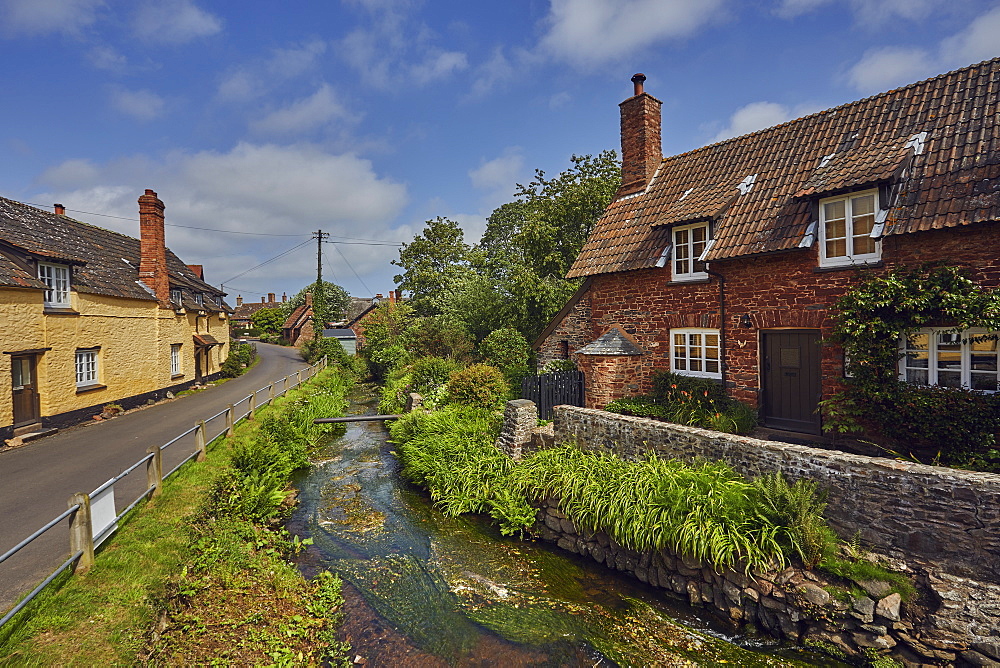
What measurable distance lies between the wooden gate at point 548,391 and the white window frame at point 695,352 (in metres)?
2.95

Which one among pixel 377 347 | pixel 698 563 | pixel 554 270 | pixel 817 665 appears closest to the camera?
pixel 817 665

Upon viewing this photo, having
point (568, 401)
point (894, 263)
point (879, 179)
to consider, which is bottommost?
point (568, 401)

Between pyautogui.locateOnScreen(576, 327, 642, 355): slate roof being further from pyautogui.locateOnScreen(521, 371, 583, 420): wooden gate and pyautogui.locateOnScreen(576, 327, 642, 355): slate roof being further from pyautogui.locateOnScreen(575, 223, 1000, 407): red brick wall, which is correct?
pyautogui.locateOnScreen(521, 371, 583, 420): wooden gate

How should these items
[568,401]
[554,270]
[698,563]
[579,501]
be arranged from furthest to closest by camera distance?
[554,270] → [568,401] → [579,501] → [698,563]

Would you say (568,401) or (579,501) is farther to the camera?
(568,401)

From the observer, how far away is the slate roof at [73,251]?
14.5m

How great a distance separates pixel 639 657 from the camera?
652cm

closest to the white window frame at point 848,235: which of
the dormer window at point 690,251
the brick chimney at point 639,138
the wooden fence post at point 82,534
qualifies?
the dormer window at point 690,251

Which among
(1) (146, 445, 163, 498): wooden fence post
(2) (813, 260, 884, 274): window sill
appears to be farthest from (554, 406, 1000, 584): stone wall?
(1) (146, 445, 163, 498): wooden fence post

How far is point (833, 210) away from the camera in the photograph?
34.7 feet

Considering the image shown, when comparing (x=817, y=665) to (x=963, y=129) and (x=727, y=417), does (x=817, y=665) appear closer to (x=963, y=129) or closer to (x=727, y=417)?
(x=727, y=417)

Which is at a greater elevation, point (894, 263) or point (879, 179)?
point (879, 179)

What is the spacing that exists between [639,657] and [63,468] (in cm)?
1253

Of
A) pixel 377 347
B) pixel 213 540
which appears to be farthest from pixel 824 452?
pixel 377 347
